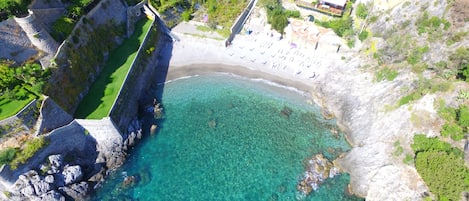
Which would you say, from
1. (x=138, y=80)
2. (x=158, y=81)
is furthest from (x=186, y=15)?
(x=138, y=80)

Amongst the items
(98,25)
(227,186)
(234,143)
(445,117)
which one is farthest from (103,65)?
(445,117)

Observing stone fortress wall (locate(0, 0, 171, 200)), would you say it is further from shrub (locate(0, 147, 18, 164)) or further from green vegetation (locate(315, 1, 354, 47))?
green vegetation (locate(315, 1, 354, 47))

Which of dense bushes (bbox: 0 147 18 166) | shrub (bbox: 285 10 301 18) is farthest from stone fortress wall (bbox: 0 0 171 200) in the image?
shrub (bbox: 285 10 301 18)

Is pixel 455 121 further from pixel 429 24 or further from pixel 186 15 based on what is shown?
pixel 186 15

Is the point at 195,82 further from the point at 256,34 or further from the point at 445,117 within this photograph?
the point at 445,117

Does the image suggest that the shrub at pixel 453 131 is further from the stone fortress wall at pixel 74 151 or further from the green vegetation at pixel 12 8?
the green vegetation at pixel 12 8

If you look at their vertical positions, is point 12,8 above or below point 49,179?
above
